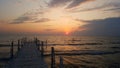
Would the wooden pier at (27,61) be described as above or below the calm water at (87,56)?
above

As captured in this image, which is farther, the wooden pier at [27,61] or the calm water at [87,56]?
the calm water at [87,56]

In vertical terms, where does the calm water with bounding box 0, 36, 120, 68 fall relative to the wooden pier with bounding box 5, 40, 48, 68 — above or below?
below

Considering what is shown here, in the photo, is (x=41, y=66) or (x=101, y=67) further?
(x=101, y=67)

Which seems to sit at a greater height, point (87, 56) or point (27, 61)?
point (27, 61)

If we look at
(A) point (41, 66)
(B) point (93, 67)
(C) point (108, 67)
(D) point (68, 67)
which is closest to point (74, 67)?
(D) point (68, 67)

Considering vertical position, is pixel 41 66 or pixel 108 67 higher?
pixel 41 66

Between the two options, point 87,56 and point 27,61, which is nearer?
point 27,61

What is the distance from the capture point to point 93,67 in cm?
2638

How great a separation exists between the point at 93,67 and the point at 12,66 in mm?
Answer: 14463

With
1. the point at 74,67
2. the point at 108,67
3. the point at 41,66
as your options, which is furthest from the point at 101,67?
the point at 41,66

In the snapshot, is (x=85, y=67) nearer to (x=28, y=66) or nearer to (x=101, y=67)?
(x=101, y=67)

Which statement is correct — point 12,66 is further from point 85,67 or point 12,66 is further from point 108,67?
point 108,67

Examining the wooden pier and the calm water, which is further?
the calm water

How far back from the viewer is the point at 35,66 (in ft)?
50.6
